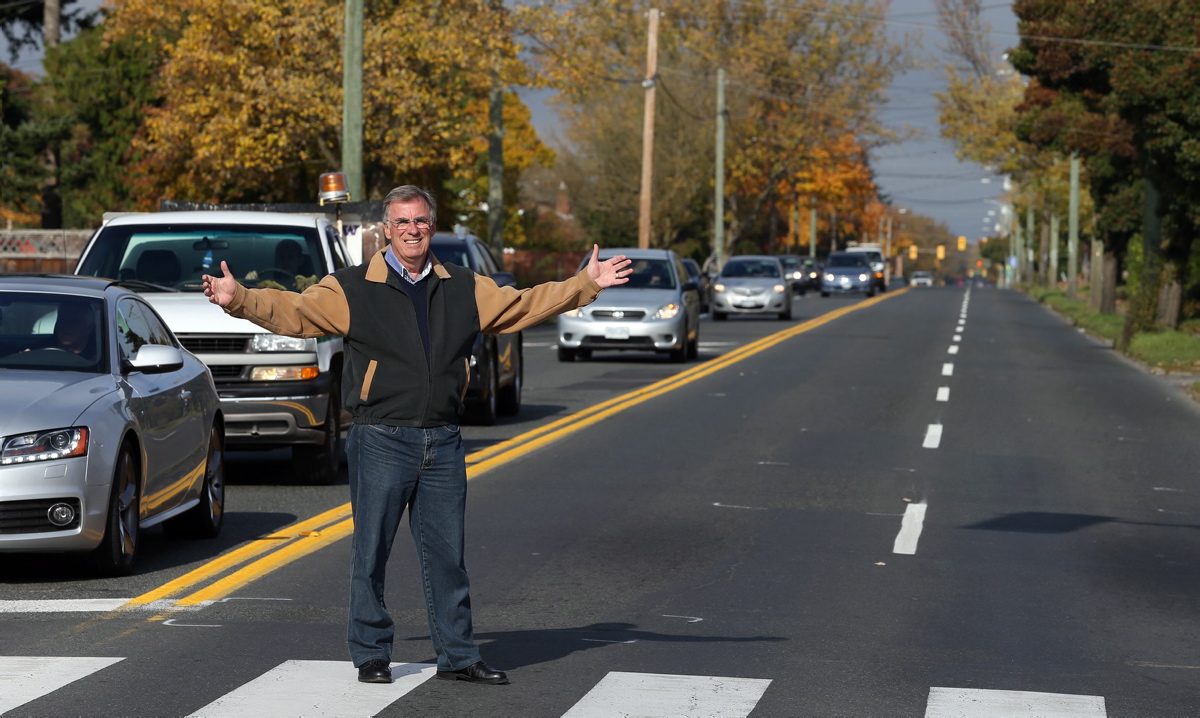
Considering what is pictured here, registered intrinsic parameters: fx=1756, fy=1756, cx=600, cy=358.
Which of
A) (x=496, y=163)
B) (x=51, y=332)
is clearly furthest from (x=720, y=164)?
(x=51, y=332)

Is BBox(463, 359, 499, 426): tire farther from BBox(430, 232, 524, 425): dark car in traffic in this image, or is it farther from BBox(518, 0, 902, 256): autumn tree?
BBox(518, 0, 902, 256): autumn tree

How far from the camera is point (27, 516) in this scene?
789 centimetres

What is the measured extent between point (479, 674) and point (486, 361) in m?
10.2

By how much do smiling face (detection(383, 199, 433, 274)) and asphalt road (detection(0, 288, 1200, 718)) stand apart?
1.54 m

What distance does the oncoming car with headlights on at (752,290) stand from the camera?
42344mm

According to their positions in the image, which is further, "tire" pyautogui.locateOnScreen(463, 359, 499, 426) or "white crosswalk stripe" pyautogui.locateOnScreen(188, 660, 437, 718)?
"tire" pyautogui.locateOnScreen(463, 359, 499, 426)

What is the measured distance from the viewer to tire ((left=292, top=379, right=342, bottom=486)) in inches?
479

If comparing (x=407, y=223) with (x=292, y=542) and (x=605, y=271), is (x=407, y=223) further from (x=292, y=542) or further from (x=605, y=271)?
(x=292, y=542)

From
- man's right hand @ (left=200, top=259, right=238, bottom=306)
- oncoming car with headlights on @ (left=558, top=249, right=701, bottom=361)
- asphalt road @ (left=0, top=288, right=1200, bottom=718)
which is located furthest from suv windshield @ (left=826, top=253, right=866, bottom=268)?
man's right hand @ (left=200, top=259, right=238, bottom=306)

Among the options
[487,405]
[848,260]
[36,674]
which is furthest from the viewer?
[848,260]

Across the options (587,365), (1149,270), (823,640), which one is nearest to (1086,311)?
(1149,270)

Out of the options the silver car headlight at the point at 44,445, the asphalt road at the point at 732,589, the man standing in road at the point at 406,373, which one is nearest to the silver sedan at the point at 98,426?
the silver car headlight at the point at 44,445

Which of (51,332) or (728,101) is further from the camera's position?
(728,101)

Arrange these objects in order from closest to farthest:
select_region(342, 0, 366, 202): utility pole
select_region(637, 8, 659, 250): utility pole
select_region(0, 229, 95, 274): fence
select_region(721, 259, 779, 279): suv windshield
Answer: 1. select_region(342, 0, 366, 202): utility pole
2. select_region(0, 229, 95, 274): fence
3. select_region(721, 259, 779, 279): suv windshield
4. select_region(637, 8, 659, 250): utility pole
